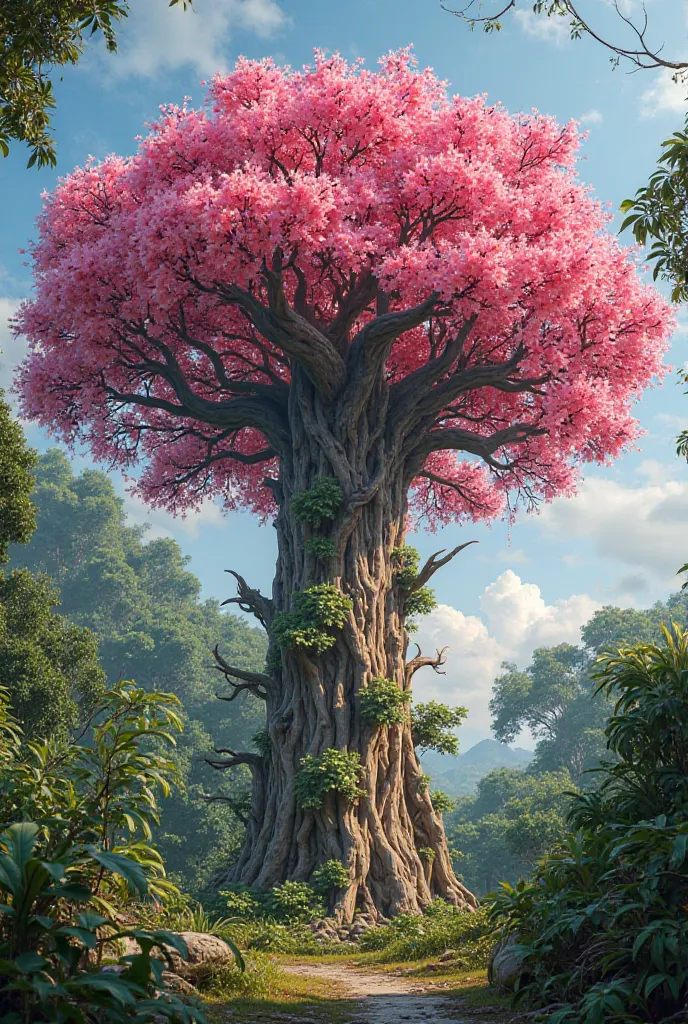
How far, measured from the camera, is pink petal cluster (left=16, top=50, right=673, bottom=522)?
1083 cm

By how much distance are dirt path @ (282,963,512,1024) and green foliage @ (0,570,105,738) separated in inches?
327

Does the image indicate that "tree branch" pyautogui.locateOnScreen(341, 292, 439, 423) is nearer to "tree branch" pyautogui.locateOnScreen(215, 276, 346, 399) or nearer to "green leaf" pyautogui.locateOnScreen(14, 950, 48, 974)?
"tree branch" pyautogui.locateOnScreen(215, 276, 346, 399)

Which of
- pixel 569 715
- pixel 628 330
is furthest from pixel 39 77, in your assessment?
pixel 569 715

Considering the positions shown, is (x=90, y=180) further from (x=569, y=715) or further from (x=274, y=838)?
(x=569, y=715)

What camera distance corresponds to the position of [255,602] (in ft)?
43.9

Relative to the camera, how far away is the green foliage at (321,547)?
39.0 feet

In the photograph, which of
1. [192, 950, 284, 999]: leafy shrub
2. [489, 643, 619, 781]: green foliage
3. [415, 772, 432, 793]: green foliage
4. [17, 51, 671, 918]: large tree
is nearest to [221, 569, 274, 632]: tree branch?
[17, 51, 671, 918]: large tree

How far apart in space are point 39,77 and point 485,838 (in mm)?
34733

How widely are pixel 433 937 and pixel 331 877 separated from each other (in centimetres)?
191

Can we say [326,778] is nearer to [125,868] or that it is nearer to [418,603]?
[418,603]

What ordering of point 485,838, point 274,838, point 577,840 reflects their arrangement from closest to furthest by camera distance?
point 577,840 → point 274,838 → point 485,838

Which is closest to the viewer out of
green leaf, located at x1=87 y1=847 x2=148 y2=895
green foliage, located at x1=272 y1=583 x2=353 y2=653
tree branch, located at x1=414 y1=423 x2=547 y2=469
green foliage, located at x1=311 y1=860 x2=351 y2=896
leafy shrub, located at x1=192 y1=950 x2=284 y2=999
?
green leaf, located at x1=87 y1=847 x2=148 y2=895

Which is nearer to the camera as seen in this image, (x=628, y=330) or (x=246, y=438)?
(x=628, y=330)

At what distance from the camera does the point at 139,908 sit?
5922 mm
